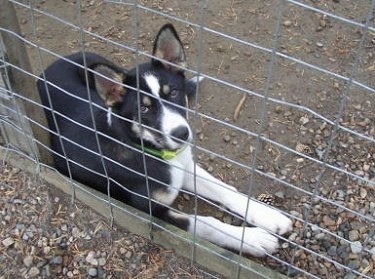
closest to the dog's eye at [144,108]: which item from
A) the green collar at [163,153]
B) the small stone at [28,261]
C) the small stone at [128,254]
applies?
Result: the green collar at [163,153]

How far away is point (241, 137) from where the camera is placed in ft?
11.7

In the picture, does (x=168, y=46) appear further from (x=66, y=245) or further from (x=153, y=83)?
(x=66, y=245)

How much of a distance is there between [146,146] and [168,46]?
533mm

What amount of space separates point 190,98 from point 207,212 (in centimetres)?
86

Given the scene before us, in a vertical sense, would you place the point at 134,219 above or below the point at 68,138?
below

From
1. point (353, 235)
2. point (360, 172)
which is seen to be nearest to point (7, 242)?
point (353, 235)

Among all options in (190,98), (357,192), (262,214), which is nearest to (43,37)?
(190,98)

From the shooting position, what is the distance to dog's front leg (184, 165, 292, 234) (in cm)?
307

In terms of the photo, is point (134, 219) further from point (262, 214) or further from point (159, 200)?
point (262, 214)

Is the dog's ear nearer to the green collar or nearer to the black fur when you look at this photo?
the black fur

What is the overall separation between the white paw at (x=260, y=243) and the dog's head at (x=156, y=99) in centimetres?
62

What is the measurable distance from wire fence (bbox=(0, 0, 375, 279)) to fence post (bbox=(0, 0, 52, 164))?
0.10 ft

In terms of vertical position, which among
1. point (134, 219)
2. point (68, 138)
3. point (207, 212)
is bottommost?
point (207, 212)

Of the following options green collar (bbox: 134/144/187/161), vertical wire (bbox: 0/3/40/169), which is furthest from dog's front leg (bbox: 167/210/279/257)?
vertical wire (bbox: 0/3/40/169)
